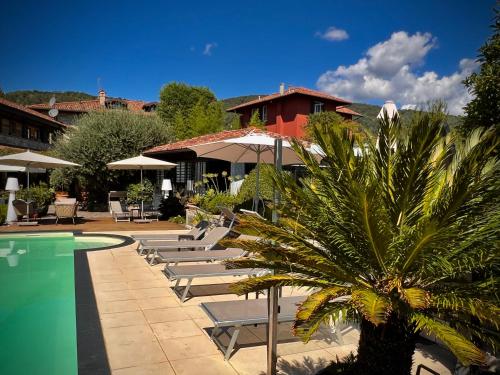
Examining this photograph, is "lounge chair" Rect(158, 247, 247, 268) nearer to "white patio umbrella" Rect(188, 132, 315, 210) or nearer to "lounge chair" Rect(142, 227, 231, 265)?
"lounge chair" Rect(142, 227, 231, 265)

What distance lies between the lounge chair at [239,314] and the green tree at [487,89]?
3.48 metres

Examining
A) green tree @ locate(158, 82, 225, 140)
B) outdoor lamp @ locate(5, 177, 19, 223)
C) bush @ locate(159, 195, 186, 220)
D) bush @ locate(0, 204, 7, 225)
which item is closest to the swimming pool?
outdoor lamp @ locate(5, 177, 19, 223)

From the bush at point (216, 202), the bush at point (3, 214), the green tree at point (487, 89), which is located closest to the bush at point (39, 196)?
the bush at point (3, 214)

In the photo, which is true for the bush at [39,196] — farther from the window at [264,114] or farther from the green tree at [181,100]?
the green tree at [181,100]

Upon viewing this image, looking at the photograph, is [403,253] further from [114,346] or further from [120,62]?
[120,62]

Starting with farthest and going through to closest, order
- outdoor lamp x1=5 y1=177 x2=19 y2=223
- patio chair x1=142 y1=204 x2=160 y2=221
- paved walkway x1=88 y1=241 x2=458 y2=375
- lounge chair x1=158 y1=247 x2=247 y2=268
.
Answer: patio chair x1=142 y1=204 x2=160 y2=221 < outdoor lamp x1=5 y1=177 x2=19 y2=223 < lounge chair x1=158 y1=247 x2=247 y2=268 < paved walkway x1=88 y1=241 x2=458 y2=375

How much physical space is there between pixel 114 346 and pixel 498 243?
4314 millimetres

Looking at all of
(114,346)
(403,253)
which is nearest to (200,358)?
(114,346)

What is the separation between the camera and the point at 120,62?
35125mm

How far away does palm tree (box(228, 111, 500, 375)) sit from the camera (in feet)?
8.62

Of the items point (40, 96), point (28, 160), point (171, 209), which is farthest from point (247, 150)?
point (40, 96)

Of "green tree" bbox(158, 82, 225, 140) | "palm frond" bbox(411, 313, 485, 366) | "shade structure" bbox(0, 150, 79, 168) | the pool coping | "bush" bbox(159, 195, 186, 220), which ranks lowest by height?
the pool coping

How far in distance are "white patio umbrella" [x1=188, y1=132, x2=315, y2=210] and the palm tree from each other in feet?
21.4

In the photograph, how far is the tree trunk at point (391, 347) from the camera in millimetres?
3000
